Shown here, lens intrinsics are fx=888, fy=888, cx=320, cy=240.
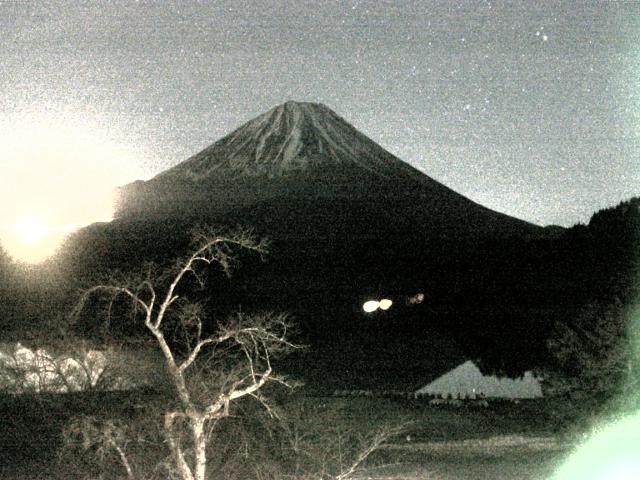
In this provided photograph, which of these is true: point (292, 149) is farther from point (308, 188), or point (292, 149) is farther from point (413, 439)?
point (413, 439)

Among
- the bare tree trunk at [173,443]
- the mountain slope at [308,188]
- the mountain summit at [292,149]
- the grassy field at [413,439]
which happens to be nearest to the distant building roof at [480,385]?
the grassy field at [413,439]

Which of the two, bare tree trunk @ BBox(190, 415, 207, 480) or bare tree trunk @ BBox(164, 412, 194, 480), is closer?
bare tree trunk @ BBox(164, 412, 194, 480)

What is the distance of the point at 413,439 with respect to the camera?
2652 centimetres

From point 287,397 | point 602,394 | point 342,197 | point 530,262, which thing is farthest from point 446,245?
point 602,394

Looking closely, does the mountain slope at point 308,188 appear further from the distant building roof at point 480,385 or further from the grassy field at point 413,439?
the grassy field at point 413,439

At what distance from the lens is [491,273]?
52438 mm

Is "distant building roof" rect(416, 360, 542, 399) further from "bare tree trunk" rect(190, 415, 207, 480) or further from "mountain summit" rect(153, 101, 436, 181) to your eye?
"mountain summit" rect(153, 101, 436, 181)

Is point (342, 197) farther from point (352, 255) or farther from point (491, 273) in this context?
point (491, 273)

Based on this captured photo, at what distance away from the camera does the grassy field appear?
22.9m

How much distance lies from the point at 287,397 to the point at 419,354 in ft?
69.4

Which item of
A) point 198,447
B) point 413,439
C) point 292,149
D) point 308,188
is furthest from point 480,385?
point 292,149

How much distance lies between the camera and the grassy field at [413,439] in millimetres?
22891

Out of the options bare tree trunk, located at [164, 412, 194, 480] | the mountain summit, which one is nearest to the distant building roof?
bare tree trunk, located at [164, 412, 194, 480]

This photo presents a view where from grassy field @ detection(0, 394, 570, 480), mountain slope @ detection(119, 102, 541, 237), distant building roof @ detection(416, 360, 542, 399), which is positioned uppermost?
mountain slope @ detection(119, 102, 541, 237)
